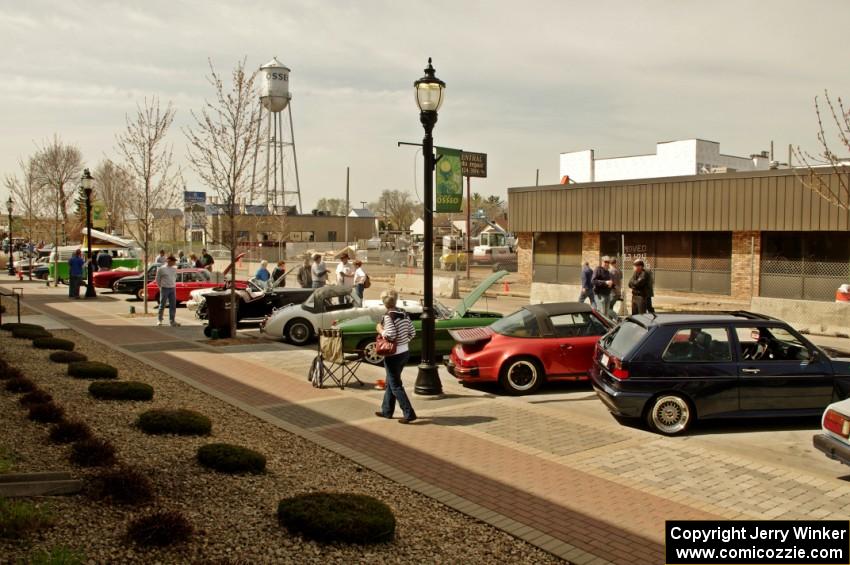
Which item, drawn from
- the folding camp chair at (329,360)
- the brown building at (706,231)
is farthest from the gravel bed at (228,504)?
the brown building at (706,231)

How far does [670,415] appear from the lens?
9.41 metres

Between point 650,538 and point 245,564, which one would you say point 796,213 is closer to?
point 650,538

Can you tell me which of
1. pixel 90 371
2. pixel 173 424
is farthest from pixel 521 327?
pixel 90 371

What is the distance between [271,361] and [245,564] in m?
9.89

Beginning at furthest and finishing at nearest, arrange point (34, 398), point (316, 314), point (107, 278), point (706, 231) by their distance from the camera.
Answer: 1. point (107, 278)
2. point (706, 231)
3. point (316, 314)
4. point (34, 398)

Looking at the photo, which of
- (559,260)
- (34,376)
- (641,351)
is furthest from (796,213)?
(34,376)

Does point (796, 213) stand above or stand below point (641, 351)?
above

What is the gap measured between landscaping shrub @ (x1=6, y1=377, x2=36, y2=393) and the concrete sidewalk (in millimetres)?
2552

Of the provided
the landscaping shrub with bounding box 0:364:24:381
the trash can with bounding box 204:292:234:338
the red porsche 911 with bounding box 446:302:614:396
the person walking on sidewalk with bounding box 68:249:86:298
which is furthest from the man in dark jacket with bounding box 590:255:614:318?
the person walking on sidewalk with bounding box 68:249:86:298

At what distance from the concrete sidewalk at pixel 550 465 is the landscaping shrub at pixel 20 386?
2552 mm

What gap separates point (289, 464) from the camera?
25.2 ft

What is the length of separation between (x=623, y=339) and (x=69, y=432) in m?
6.70

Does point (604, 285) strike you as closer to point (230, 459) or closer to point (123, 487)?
point (230, 459)

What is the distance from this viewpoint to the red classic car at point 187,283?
85.6ft
